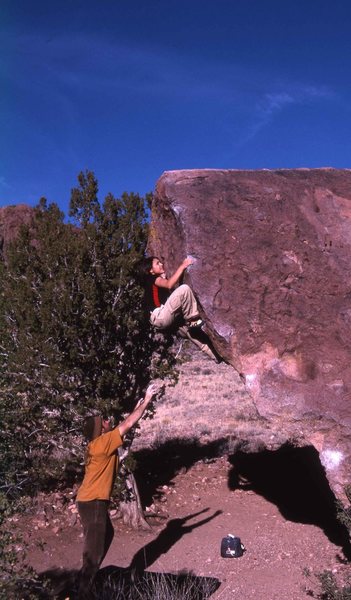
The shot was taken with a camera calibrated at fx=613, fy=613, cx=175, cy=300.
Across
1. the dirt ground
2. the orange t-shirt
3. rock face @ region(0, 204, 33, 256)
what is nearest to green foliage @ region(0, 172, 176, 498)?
the dirt ground

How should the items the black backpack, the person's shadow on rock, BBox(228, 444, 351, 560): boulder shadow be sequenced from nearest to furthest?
1. the black backpack
2. the person's shadow on rock
3. BBox(228, 444, 351, 560): boulder shadow

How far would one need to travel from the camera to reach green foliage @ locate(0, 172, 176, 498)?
779 centimetres

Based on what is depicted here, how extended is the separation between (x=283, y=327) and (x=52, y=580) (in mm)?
3970

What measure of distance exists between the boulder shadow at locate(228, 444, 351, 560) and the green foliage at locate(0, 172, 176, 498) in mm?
2949

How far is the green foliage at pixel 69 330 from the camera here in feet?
25.6

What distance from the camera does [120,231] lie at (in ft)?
27.0

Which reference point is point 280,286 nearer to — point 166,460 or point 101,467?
point 101,467

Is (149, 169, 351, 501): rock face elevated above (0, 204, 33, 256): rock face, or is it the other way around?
(0, 204, 33, 256): rock face

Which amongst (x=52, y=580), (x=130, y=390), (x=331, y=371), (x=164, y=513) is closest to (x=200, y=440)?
(x=164, y=513)

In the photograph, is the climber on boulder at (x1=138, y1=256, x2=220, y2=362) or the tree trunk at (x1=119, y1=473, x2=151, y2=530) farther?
the tree trunk at (x1=119, y1=473, x2=151, y2=530)

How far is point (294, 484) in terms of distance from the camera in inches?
407

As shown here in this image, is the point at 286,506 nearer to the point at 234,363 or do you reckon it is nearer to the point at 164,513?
the point at 164,513

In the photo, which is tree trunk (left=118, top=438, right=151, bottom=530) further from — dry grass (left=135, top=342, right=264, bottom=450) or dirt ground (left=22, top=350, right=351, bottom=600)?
dry grass (left=135, top=342, right=264, bottom=450)

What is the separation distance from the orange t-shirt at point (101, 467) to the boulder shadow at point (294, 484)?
3.32 metres
